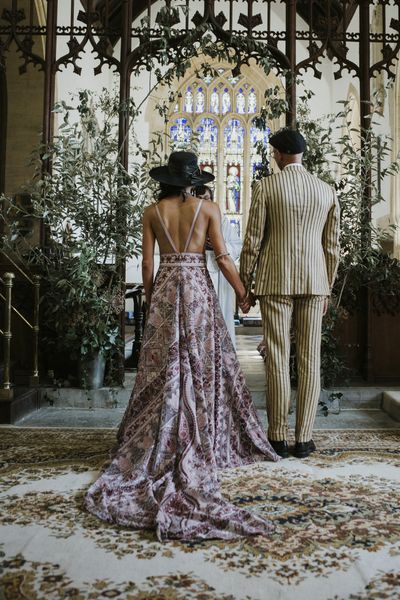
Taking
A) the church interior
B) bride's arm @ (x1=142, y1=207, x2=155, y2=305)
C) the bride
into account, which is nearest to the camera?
the church interior

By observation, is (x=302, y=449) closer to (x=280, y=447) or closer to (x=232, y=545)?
(x=280, y=447)

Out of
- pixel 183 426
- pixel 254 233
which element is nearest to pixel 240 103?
pixel 254 233

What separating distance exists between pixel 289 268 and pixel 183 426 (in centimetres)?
96

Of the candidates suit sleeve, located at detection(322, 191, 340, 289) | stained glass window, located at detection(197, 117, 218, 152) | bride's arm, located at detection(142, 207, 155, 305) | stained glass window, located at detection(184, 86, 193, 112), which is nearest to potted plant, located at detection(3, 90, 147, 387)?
bride's arm, located at detection(142, 207, 155, 305)

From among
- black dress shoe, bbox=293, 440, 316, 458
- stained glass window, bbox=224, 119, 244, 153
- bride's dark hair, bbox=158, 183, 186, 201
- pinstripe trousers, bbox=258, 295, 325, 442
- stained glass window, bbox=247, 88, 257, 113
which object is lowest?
black dress shoe, bbox=293, 440, 316, 458

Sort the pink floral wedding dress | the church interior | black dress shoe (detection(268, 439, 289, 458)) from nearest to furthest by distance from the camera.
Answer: the church interior, the pink floral wedding dress, black dress shoe (detection(268, 439, 289, 458))

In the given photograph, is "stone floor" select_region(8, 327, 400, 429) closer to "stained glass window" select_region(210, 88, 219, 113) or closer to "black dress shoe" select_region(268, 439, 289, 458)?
"black dress shoe" select_region(268, 439, 289, 458)

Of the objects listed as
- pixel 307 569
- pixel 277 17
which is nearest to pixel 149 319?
pixel 307 569

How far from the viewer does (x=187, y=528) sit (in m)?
1.98

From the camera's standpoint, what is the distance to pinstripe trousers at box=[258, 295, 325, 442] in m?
2.95

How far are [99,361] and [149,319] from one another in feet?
6.53

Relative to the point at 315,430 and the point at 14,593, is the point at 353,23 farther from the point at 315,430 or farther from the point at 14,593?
the point at 14,593

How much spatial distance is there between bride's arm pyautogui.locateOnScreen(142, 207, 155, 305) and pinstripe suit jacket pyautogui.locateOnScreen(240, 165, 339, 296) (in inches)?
18.4

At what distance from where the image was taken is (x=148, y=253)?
111 inches
